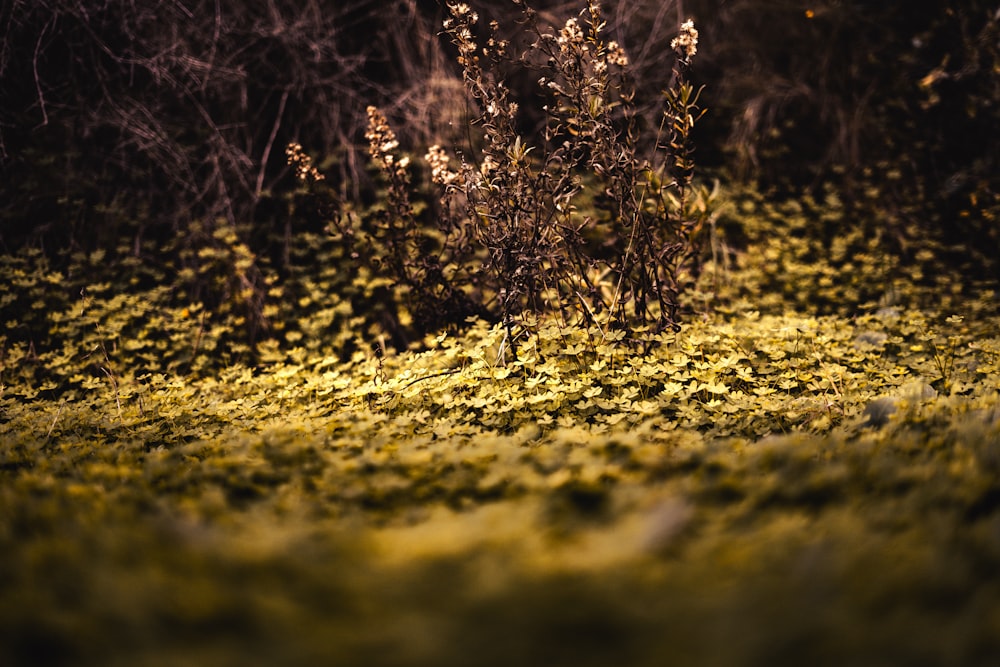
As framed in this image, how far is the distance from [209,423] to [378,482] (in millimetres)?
1733

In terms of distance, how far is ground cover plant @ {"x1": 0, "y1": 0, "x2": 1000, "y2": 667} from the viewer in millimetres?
1236

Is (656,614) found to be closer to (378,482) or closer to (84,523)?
(378,482)

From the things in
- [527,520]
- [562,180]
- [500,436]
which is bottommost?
[500,436]

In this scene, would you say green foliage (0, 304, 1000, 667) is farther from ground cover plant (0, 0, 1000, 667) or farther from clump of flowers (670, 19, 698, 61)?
clump of flowers (670, 19, 698, 61)

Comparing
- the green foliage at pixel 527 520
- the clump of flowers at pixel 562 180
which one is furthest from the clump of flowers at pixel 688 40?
the green foliage at pixel 527 520

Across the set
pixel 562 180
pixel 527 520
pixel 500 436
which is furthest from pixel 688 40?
pixel 527 520

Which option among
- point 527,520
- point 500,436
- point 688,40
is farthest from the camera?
point 688,40

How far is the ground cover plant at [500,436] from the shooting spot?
1236 millimetres

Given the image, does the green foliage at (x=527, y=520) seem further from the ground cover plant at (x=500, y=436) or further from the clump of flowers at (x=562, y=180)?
the clump of flowers at (x=562, y=180)

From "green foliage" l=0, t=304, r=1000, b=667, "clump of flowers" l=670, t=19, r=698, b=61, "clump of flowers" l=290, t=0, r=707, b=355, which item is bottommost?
"green foliage" l=0, t=304, r=1000, b=667

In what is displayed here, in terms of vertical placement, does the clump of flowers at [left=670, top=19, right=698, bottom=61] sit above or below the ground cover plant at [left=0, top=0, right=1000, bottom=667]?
above

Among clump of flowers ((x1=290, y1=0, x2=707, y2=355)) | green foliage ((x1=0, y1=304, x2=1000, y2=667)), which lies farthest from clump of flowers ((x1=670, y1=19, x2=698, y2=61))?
green foliage ((x1=0, y1=304, x2=1000, y2=667))

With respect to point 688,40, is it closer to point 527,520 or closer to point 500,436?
point 500,436

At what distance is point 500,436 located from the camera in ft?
9.17
